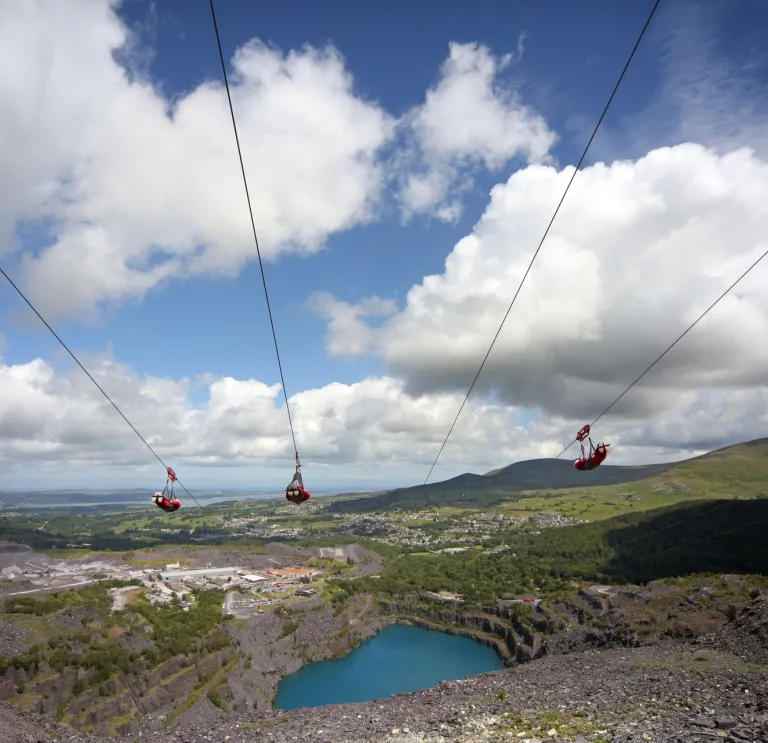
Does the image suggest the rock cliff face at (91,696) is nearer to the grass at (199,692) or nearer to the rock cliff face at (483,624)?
the grass at (199,692)

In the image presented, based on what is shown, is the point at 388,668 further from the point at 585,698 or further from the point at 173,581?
the point at 585,698

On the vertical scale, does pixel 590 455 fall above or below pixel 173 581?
above

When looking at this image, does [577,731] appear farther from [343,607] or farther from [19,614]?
[343,607]

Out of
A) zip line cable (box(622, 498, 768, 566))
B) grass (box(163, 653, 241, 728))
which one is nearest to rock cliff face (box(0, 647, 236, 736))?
grass (box(163, 653, 241, 728))

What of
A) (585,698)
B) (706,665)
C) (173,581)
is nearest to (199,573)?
(173,581)

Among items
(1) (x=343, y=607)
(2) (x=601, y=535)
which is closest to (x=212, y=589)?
(1) (x=343, y=607)

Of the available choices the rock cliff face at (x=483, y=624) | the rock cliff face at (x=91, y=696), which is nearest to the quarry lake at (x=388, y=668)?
the rock cliff face at (x=483, y=624)

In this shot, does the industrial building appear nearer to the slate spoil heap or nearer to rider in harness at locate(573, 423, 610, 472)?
the slate spoil heap
